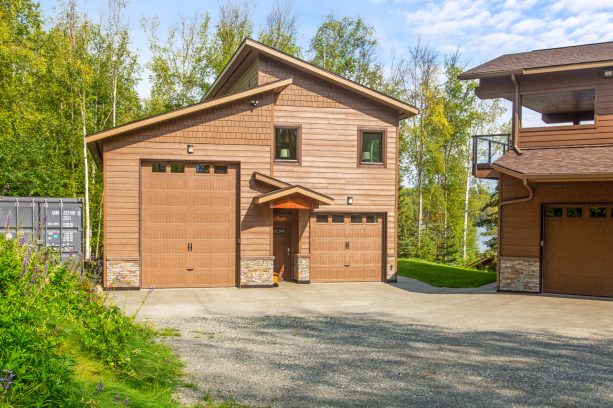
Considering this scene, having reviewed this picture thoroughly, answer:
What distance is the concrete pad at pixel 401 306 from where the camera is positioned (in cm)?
1165

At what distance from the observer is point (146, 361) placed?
701cm

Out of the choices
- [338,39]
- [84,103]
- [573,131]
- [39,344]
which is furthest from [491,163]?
[338,39]

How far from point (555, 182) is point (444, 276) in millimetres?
5988

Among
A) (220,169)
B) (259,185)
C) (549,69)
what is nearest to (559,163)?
(549,69)

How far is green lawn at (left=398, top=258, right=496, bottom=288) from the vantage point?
18673 millimetres

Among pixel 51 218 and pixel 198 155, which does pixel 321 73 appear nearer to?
pixel 198 155

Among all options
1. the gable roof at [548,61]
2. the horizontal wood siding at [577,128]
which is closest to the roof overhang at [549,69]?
the gable roof at [548,61]

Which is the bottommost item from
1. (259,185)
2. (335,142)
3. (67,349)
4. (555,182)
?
(67,349)

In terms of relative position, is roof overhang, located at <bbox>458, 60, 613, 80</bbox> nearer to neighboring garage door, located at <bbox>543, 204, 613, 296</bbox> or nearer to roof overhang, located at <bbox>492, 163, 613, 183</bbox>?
roof overhang, located at <bbox>492, 163, 613, 183</bbox>

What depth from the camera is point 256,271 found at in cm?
1650

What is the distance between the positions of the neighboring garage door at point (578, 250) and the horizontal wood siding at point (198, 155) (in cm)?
826

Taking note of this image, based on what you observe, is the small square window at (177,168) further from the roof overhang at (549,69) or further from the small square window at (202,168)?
the roof overhang at (549,69)

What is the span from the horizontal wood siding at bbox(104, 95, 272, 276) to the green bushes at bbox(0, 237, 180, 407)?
22.1 feet

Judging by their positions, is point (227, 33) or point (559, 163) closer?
point (559, 163)
